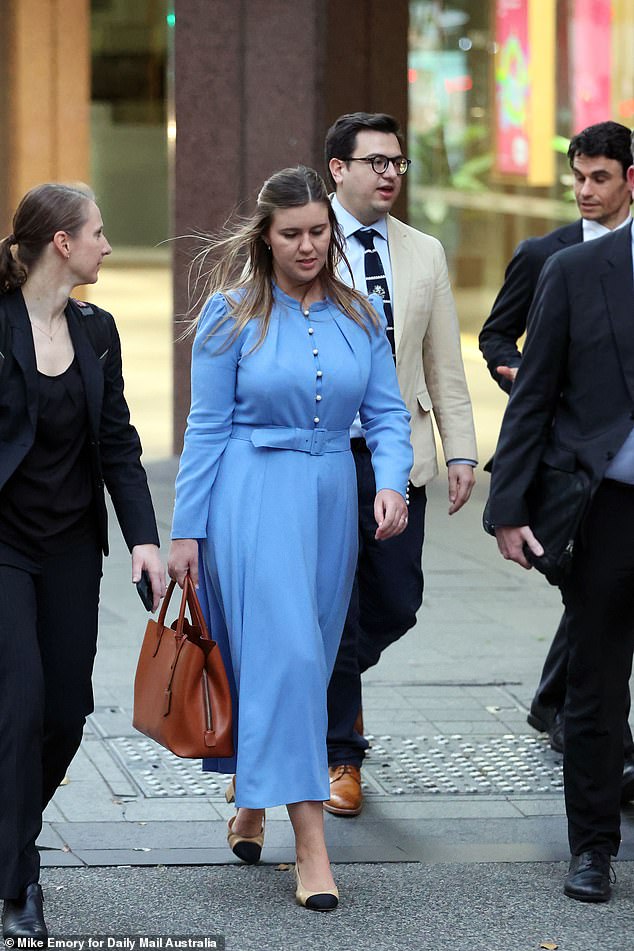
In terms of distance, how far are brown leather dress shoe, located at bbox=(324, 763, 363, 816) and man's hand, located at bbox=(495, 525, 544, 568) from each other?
3.40 ft

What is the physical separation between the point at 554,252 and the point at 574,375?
124 cm

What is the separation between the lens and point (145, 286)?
802 inches

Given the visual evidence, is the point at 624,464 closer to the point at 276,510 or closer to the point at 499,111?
the point at 276,510

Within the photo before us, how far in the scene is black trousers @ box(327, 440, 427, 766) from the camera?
549 centimetres

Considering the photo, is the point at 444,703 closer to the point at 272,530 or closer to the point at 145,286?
the point at 272,530

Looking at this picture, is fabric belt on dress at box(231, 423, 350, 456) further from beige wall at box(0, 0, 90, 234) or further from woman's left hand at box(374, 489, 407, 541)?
beige wall at box(0, 0, 90, 234)

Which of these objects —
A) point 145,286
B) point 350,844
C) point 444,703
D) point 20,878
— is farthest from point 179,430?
point 145,286

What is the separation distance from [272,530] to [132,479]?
396 mm

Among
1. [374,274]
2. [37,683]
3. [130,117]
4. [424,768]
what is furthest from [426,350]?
[130,117]

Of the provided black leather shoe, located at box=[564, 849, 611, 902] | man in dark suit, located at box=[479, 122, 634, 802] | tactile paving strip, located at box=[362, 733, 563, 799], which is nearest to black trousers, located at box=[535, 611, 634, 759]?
man in dark suit, located at box=[479, 122, 634, 802]

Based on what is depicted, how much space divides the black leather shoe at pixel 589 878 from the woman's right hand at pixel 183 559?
127 cm

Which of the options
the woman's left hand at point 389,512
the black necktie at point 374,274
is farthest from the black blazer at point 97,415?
the black necktie at point 374,274

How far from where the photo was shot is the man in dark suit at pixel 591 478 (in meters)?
4.67

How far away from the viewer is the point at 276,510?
470 cm
